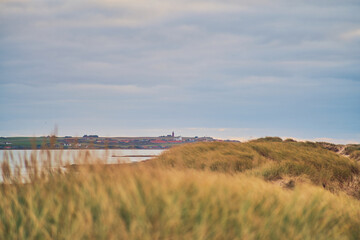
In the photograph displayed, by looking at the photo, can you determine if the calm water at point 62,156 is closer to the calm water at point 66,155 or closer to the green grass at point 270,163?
the calm water at point 66,155

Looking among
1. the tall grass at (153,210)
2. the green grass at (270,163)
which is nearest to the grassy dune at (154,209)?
A: the tall grass at (153,210)

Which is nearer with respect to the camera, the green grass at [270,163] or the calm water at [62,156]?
the calm water at [62,156]

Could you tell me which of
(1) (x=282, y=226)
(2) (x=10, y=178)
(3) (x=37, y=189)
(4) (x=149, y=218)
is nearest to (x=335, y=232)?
(1) (x=282, y=226)

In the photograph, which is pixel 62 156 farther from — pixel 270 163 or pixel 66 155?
pixel 270 163

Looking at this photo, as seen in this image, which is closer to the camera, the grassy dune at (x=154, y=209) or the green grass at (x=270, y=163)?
the grassy dune at (x=154, y=209)

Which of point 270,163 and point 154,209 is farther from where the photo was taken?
point 270,163

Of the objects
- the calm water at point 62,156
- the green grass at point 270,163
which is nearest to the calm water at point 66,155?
the calm water at point 62,156

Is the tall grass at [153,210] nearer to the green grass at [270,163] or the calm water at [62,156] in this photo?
the calm water at [62,156]

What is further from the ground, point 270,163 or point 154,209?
point 270,163

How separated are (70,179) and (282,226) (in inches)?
127

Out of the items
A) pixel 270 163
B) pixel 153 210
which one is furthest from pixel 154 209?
pixel 270 163

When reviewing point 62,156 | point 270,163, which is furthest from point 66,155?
point 270,163

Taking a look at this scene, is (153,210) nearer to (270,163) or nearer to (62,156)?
(62,156)

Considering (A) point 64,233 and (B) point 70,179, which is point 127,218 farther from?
(B) point 70,179
